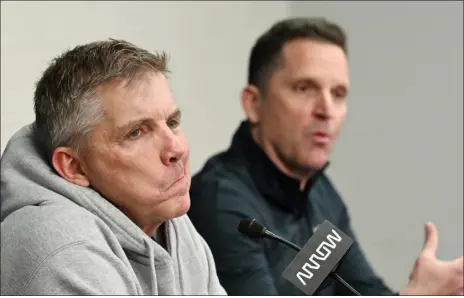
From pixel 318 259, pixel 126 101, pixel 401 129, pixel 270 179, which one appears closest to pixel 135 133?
pixel 126 101

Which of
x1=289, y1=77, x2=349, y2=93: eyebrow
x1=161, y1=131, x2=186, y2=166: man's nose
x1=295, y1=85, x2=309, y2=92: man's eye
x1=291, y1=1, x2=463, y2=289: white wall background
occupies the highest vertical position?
x1=161, y1=131, x2=186, y2=166: man's nose

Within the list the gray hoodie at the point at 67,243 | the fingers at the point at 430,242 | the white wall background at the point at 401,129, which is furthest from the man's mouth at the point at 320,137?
the white wall background at the point at 401,129

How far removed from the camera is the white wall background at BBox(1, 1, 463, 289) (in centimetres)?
185

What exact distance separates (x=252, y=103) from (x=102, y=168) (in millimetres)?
672

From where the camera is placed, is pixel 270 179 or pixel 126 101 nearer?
pixel 126 101

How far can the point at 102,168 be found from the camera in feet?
3.22

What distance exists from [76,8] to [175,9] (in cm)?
30

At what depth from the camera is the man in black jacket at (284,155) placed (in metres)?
1.36

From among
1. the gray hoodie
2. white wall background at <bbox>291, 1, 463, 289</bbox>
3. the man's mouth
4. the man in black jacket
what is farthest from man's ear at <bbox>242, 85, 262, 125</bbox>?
white wall background at <bbox>291, 1, 463, 289</bbox>

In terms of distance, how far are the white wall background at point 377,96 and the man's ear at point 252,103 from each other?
20cm

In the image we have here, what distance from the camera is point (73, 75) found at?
0.96 meters

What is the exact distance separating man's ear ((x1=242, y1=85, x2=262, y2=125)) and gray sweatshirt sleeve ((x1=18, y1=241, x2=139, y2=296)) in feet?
2.36

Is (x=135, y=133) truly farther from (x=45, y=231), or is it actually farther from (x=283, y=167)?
(x=283, y=167)

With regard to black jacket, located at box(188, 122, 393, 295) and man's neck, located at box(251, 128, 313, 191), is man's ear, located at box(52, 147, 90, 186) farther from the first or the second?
man's neck, located at box(251, 128, 313, 191)
